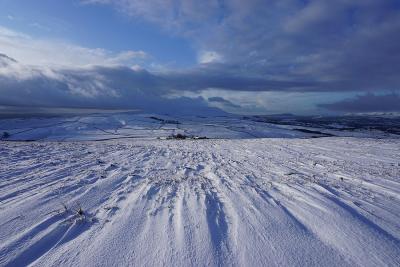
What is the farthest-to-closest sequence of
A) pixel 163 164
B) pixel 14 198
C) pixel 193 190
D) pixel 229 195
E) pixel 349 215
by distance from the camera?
pixel 163 164, pixel 193 190, pixel 229 195, pixel 14 198, pixel 349 215

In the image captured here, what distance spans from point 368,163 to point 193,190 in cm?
862

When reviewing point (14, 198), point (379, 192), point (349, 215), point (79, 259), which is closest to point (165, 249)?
point (79, 259)

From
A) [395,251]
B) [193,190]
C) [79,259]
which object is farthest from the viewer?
[193,190]

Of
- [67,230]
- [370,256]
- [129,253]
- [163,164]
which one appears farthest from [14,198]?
[370,256]

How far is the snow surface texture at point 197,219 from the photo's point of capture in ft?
12.1

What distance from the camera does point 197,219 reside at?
495 cm

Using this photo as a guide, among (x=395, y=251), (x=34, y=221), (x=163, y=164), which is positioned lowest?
(x=163, y=164)

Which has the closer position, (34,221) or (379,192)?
(34,221)

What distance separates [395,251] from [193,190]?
4358 mm

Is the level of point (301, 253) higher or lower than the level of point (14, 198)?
higher

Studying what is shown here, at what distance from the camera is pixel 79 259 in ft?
11.7

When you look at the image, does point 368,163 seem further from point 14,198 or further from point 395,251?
point 14,198

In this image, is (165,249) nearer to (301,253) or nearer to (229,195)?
(301,253)

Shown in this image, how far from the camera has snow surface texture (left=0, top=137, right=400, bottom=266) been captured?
3.69 metres
